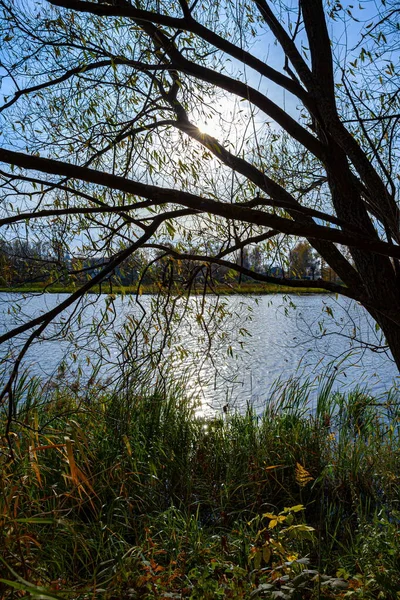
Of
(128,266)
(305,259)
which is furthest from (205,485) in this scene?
(305,259)

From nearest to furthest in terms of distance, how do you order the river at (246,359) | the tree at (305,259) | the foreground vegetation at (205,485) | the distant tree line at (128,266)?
the foreground vegetation at (205,485) < the distant tree line at (128,266) < the tree at (305,259) < the river at (246,359)

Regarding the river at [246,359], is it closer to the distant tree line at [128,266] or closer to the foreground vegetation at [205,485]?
the foreground vegetation at [205,485]

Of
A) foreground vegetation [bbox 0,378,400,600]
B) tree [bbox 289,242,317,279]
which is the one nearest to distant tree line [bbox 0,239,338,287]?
tree [bbox 289,242,317,279]

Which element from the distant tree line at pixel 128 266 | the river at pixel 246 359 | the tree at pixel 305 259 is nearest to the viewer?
the distant tree line at pixel 128 266

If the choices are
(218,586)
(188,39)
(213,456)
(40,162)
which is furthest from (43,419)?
(40,162)

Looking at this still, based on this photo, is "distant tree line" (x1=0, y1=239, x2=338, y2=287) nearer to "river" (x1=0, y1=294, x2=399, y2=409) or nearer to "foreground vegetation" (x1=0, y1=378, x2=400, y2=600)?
"foreground vegetation" (x1=0, y1=378, x2=400, y2=600)

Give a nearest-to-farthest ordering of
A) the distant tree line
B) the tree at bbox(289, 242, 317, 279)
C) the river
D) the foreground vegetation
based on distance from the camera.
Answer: the foreground vegetation → the distant tree line → the tree at bbox(289, 242, 317, 279) → the river

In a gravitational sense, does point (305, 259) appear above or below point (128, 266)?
above

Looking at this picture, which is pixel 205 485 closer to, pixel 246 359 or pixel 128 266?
pixel 128 266

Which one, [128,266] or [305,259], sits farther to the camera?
[305,259]

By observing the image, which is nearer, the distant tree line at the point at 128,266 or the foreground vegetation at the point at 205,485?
the foreground vegetation at the point at 205,485

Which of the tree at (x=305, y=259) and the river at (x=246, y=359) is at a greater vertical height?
the tree at (x=305, y=259)

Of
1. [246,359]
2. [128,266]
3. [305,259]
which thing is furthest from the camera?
[246,359]

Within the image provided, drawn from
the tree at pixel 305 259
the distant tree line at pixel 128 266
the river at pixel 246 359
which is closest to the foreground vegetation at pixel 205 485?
the river at pixel 246 359
